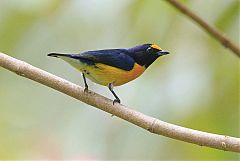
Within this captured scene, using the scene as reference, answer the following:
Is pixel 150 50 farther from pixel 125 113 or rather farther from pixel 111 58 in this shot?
pixel 125 113

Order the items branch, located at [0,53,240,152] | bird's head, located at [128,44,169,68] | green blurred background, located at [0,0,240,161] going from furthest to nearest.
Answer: bird's head, located at [128,44,169,68], green blurred background, located at [0,0,240,161], branch, located at [0,53,240,152]

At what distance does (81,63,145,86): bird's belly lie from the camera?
7.09ft

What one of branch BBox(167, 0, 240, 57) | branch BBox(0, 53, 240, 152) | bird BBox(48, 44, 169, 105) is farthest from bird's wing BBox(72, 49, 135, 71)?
branch BBox(167, 0, 240, 57)

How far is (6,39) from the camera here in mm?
2158

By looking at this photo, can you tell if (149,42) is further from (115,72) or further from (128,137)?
(128,137)

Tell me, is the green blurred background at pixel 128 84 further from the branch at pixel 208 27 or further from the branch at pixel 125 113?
the branch at pixel 125 113

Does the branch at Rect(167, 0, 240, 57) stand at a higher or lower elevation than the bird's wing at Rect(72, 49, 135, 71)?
higher

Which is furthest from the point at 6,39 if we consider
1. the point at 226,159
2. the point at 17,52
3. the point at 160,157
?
A: the point at 226,159

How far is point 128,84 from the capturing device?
7.82 ft

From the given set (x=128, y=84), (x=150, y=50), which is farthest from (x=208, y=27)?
(x=128, y=84)

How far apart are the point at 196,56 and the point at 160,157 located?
0.42m

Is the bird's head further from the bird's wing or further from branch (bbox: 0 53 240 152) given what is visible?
branch (bbox: 0 53 240 152)

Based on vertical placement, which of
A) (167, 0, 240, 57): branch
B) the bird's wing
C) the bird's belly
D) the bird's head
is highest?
(167, 0, 240, 57): branch

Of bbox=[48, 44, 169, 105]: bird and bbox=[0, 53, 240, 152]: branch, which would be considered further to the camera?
bbox=[48, 44, 169, 105]: bird
